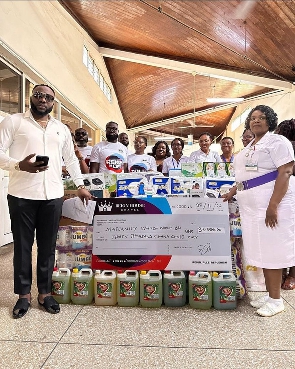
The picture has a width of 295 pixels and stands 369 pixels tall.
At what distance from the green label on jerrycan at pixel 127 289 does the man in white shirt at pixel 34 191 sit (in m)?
0.44

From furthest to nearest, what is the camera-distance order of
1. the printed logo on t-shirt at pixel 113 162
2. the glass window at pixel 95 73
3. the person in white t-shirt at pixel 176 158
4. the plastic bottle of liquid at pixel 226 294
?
the glass window at pixel 95 73 < the person in white t-shirt at pixel 176 158 < the printed logo on t-shirt at pixel 113 162 < the plastic bottle of liquid at pixel 226 294

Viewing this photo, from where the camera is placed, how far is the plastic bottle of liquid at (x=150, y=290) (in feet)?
7.32

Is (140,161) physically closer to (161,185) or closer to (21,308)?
(161,185)

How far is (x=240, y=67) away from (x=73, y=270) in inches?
285

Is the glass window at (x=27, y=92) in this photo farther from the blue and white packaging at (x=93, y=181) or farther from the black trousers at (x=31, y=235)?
the black trousers at (x=31, y=235)

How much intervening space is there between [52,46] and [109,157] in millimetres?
2949

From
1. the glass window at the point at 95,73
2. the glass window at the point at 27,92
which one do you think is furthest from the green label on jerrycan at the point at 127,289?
the glass window at the point at 95,73

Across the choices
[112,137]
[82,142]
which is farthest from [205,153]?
[82,142]

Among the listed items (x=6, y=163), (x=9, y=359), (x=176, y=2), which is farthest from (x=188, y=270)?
(x=176, y=2)

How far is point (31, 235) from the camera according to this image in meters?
2.15

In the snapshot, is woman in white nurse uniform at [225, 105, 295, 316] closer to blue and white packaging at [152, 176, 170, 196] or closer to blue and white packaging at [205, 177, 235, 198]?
blue and white packaging at [205, 177, 235, 198]

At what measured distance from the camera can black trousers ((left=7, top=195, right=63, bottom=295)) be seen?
2078mm

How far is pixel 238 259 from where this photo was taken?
2400 mm

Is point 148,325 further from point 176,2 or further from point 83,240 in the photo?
point 176,2
